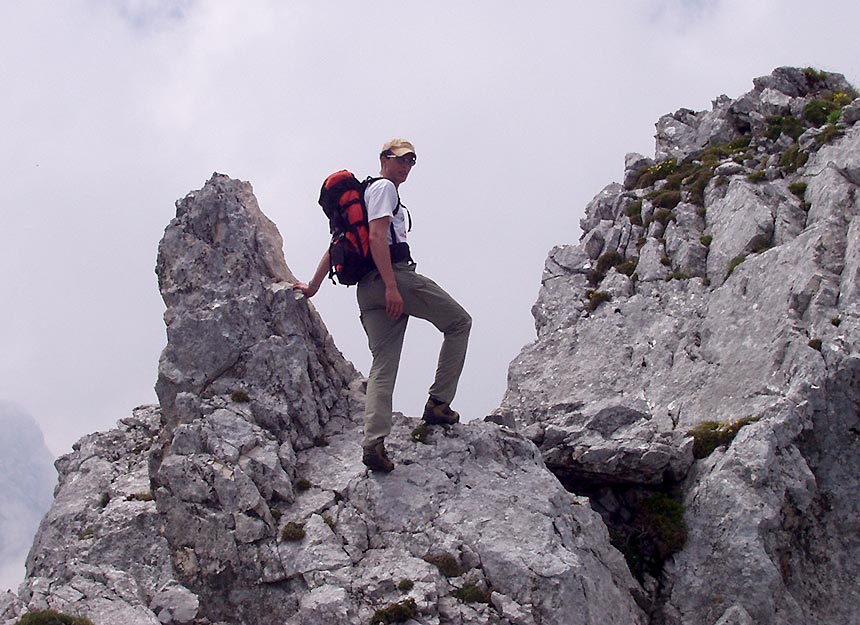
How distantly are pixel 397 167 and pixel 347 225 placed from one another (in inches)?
61.0

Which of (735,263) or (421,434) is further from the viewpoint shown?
(735,263)

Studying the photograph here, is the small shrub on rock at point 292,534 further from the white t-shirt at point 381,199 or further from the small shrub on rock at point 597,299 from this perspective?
the small shrub on rock at point 597,299

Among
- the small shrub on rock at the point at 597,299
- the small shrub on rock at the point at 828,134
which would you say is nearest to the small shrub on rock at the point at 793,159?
the small shrub on rock at the point at 828,134

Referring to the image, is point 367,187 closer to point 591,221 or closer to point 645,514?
point 645,514

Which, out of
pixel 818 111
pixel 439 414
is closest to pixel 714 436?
pixel 439 414

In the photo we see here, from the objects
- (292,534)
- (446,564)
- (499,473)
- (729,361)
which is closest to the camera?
(446,564)

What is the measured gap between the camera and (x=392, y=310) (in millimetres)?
15273

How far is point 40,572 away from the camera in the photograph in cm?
1502

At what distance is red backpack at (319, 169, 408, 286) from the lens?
15414 mm

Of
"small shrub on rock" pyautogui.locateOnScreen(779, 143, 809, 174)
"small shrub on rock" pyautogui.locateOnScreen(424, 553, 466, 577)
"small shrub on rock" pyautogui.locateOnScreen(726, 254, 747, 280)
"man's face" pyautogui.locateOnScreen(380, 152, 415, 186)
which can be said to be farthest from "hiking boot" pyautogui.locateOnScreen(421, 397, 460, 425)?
"small shrub on rock" pyautogui.locateOnScreen(779, 143, 809, 174)

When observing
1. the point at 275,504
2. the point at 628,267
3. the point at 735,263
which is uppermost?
the point at 628,267

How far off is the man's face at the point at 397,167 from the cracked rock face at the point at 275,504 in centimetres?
397

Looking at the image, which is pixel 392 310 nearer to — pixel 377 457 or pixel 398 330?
pixel 398 330

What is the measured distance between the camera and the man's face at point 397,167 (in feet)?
51.7
